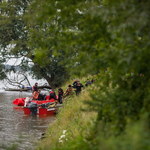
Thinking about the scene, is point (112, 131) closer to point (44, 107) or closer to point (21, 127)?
point (21, 127)

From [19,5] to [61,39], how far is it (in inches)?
1165

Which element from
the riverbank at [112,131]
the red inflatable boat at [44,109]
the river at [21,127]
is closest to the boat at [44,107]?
the red inflatable boat at [44,109]

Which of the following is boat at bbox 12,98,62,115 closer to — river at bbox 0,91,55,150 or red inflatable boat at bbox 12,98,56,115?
red inflatable boat at bbox 12,98,56,115

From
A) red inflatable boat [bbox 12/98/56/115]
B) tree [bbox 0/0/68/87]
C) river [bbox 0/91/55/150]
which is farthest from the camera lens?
tree [bbox 0/0/68/87]

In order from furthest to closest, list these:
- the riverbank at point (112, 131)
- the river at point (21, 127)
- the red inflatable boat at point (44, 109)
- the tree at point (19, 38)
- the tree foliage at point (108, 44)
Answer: the tree at point (19, 38), the red inflatable boat at point (44, 109), the river at point (21, 127), the tree foliage at point (108, 44), the riverbank at point (112, 131)

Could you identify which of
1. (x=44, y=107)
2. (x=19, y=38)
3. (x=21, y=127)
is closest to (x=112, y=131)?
(x=21, y=127)

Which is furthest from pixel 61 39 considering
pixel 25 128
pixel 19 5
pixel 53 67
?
pixel 53 67

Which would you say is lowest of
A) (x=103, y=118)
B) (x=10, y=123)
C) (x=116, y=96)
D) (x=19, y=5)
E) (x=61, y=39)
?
(x=10, y=123)

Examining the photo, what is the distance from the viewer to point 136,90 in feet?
24.1

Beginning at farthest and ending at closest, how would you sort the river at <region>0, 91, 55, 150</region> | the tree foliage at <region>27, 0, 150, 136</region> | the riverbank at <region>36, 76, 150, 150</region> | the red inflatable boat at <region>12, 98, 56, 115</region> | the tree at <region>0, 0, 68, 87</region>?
the tree at <region>0, 0, 68, 87</region>
the red inflatable boat at <region>12, 98, 56, 115</region>
the river at <region>0, 91, 55, 150</region>
the tree foliage at <region>27, 0, 150, 136</region>
the riverbank at <region>36, 76, 150, 150</region>

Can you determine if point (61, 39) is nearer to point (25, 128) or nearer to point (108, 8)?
point (108, 8)

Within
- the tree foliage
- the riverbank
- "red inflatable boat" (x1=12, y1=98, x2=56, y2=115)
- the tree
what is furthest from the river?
the tree

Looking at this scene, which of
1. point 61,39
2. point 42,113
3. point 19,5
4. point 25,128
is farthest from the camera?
point 19,5

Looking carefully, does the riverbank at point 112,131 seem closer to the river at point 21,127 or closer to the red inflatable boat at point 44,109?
the river at point 21,127
